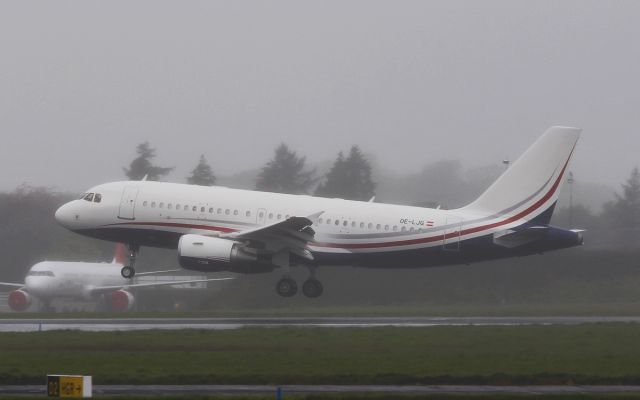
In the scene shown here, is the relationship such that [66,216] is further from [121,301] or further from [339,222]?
[339,222]

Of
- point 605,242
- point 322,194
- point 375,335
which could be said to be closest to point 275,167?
point 322,194

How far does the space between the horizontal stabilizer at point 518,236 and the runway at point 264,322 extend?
11.8ft

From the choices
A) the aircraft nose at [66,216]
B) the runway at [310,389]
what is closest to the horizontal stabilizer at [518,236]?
the aircraft nose at [66,216]

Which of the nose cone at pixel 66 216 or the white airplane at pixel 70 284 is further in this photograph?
the white airplane at pixel 70 284

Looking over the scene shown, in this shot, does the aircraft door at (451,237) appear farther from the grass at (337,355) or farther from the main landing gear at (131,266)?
the main landing gear at (131,266)

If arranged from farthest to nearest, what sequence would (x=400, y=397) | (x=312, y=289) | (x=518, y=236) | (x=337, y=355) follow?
(x=312, y=289), (x=518, y=236), (x=337, y=355), (x=400, y=397)

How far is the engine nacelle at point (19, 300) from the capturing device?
198 feet

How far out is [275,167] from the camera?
6900 cm

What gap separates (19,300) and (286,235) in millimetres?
20756

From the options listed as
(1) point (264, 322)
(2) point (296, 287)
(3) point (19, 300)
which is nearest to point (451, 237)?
(2) point (296, 287)

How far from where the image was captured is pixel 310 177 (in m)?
68.1

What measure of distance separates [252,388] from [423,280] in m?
29.0

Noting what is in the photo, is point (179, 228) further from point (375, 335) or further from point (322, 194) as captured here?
point (322, 194)

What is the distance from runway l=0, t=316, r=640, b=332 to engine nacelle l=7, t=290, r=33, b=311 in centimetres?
1591
